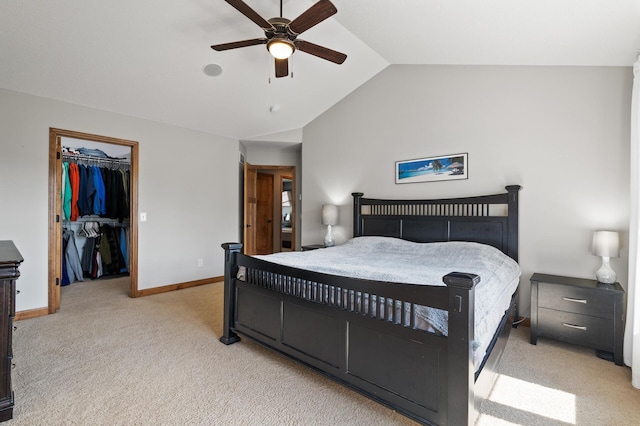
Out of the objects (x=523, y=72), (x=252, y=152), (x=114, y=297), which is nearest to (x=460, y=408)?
(x=523, y=72)

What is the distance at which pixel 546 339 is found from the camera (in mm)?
2859

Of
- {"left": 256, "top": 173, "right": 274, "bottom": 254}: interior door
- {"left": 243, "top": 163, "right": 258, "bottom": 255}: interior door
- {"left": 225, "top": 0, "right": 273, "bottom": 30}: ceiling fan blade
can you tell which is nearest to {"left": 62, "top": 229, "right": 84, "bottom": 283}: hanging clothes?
{"left": 243, "top": 163, "right": 258, "bottom": 255}: interior door

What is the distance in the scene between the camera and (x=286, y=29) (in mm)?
2311

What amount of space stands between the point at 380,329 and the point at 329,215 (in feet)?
9.31

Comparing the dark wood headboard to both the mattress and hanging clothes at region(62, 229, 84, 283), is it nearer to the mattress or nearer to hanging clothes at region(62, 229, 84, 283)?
the mattress

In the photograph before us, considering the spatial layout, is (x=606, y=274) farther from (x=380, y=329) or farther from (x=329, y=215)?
(x=329, y=215)

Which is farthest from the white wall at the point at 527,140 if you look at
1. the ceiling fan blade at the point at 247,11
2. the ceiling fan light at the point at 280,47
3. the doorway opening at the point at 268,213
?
the doorway opening at the point at 268,213

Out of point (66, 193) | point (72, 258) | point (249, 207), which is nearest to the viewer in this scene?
point (66, 193)

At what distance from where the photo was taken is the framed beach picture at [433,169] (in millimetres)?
3545

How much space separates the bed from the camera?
4.69 feet

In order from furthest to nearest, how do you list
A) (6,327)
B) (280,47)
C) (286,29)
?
(280,47) → (286,29) → (6,327)

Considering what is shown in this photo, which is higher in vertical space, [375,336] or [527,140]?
[527,140]

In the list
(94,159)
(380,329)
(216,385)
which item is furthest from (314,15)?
(94,159)

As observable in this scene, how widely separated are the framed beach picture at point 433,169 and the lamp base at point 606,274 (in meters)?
1.43
